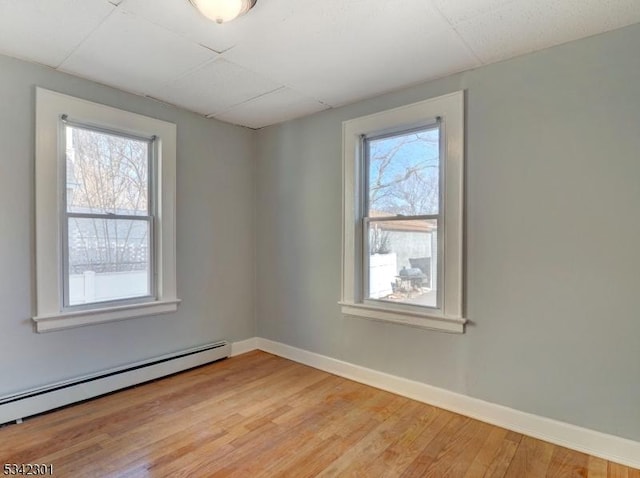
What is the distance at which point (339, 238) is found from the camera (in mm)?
3262

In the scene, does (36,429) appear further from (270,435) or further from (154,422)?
(270,435)

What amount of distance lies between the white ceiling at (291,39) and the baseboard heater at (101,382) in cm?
229

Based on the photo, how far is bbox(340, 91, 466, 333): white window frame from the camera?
2545 millimetres

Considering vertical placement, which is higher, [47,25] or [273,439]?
[47,25]

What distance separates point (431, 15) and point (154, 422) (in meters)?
3.05

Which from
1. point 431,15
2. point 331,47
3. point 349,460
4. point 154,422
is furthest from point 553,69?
point 154,422

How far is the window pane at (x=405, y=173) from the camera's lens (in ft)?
8.96

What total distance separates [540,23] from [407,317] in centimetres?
209

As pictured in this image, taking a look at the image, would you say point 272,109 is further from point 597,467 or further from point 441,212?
point 597,467

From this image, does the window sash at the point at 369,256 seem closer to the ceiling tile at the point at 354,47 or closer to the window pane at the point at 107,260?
the ceiling tile at the point at 354,47

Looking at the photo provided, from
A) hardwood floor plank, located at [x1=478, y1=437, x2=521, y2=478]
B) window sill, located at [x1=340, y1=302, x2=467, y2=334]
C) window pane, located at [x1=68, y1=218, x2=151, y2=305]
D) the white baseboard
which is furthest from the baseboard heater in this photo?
hardwood floor plank, located at [x1=478, y1=437, x2=521, y2=478]

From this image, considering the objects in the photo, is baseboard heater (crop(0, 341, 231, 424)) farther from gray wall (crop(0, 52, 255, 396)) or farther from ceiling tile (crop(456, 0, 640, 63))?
ceiling tile (crop(456, 0, 640, 63))

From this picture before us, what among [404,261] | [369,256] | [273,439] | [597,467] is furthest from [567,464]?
[369,256]

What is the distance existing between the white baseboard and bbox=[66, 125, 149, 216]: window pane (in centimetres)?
224
